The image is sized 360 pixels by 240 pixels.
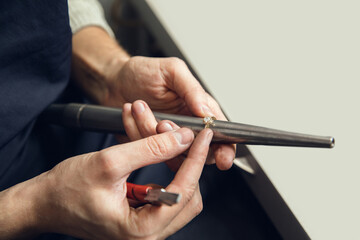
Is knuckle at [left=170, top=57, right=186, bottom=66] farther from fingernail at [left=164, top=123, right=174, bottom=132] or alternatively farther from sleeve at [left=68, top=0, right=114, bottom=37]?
sleeve at [left=68, top=0, right=114, bottom=37]

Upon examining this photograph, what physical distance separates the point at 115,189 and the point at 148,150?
52 millimetres

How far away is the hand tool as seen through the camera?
28 cm

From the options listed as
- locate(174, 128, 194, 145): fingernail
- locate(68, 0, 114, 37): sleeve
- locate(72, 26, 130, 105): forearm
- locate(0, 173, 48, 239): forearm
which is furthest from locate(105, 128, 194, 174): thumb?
locate(68, 0, 114, 37): sleeve

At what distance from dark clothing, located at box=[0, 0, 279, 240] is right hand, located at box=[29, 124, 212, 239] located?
0.33 feet

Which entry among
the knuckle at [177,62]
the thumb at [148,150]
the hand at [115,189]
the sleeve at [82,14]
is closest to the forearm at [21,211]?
the hand at [115,189]

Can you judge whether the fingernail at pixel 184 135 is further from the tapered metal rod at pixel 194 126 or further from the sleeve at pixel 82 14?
the sleeve at pixel 82 14

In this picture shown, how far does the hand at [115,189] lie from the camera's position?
12.5 inches

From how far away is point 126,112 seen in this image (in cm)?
42

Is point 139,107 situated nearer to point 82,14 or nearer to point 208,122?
point 208,122

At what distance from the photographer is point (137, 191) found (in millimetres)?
349

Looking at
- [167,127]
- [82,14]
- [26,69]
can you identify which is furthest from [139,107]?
[82,14]

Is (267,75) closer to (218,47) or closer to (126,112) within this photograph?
(218,47)

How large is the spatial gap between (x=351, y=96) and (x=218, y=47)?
0.19 m

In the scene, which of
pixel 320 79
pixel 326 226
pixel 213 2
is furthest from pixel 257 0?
pixel 326 226
